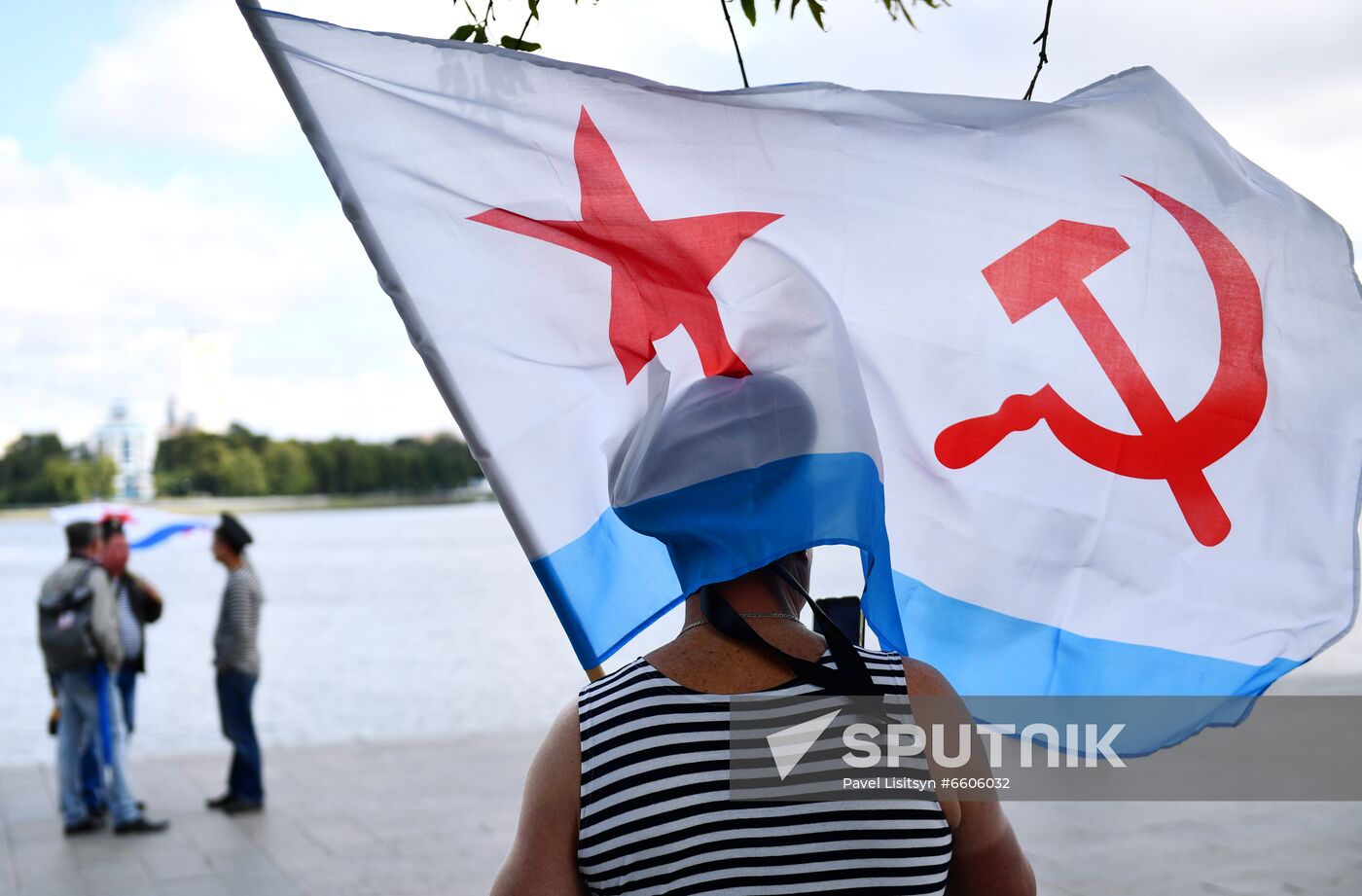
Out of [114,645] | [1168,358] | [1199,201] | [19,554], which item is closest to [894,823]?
[1168,358]

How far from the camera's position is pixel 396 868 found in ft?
24.9

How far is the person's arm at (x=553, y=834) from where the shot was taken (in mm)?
1726

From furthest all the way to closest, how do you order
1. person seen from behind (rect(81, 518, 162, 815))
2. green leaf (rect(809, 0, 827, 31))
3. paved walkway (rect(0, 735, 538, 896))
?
person seen from behind (rect(81, 518, 162, 815)), paved walkway (rect(0, 735, 538, 896)), green leaf (rect(809, 0, 827, 31))

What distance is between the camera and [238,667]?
9.12 m

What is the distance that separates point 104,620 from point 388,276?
23.1 ft

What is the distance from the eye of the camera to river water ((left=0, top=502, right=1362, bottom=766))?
1382 centimetres

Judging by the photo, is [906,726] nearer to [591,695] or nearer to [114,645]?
[591,695]

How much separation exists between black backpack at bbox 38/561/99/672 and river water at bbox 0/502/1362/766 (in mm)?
4126

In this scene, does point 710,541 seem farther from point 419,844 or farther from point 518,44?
point 419,844

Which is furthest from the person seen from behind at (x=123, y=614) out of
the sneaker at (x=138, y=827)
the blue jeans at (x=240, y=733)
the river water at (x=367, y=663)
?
the river water at (x=367, y=663)

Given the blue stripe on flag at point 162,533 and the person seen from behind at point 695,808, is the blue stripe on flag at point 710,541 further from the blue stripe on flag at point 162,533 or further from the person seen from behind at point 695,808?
the blue stripe on flag at point 162,533

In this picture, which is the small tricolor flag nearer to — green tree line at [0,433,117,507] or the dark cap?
the dark cap

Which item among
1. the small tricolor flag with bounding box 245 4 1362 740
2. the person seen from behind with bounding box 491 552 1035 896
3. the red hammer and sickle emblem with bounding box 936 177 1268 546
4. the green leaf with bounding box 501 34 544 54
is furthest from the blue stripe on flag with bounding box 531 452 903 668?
the green leaf with bounding box 501 34 544 54

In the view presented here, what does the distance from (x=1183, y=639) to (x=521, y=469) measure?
1264 mm
